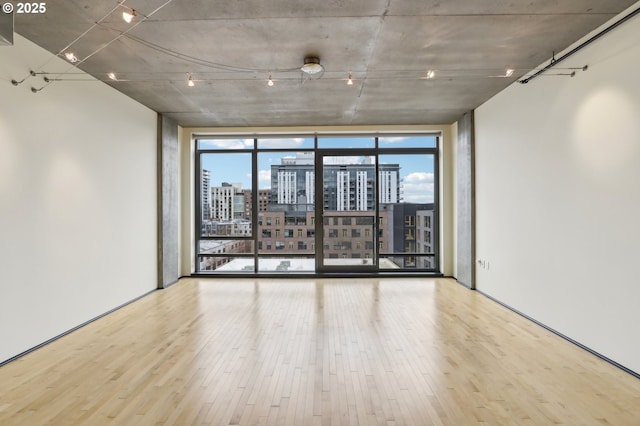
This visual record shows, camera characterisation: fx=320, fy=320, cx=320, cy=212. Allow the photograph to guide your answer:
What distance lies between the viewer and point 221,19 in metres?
2.83

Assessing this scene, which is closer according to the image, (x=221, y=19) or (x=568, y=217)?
(x=221, y=19)

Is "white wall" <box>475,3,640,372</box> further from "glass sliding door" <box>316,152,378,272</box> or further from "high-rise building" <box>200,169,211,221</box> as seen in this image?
"high-rise building" <box>200,169,211,221</box>

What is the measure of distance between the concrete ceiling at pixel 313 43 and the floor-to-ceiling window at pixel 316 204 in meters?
1.74

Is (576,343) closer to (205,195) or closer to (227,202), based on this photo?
(227,202)

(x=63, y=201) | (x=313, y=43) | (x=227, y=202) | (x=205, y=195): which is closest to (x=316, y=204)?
(x=227, y=202)

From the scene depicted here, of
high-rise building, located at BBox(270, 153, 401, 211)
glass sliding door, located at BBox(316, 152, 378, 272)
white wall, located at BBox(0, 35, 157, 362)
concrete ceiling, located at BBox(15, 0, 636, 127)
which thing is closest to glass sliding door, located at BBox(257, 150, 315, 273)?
high-rise building, located at BBox(270, 153, 401, 211)

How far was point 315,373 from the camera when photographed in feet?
8.72

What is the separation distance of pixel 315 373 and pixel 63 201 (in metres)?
3.29

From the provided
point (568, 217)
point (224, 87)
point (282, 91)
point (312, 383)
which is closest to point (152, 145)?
point (224, 87)

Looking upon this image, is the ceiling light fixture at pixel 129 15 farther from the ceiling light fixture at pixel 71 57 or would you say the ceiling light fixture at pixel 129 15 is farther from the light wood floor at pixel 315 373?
the light wood floor at pixel 315 373

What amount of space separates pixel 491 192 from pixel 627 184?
2.26 meters

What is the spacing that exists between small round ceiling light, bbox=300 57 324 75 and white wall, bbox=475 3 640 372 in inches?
103

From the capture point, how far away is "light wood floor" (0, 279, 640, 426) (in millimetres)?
2125

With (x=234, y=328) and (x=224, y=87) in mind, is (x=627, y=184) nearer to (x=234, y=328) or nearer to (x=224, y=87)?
(x=234, y=328)
